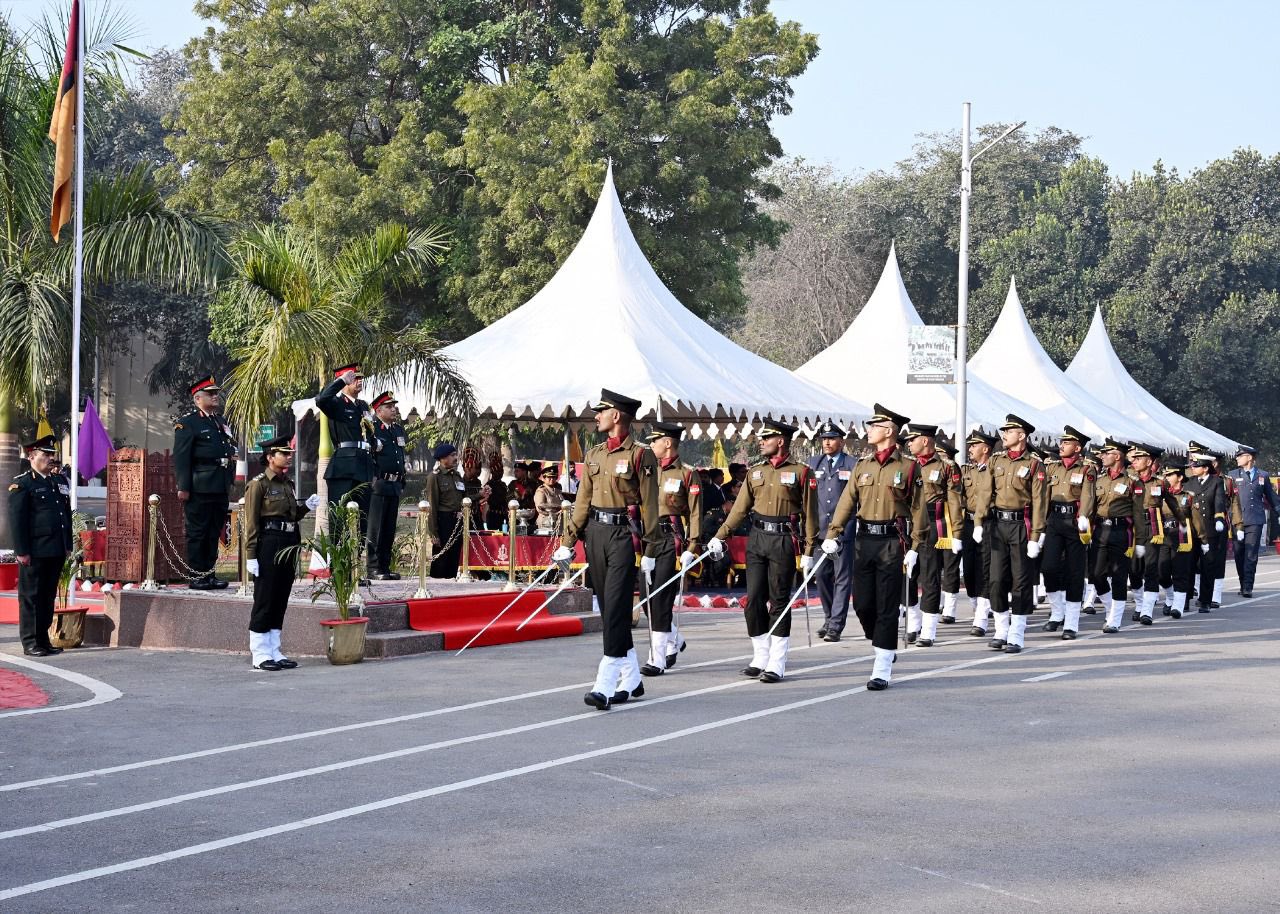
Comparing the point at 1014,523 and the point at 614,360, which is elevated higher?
the point at 614,360

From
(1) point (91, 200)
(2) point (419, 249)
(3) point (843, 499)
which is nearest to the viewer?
(3) point (843, 499)

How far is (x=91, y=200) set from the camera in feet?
65.3

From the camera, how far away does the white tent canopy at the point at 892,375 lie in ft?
98.9

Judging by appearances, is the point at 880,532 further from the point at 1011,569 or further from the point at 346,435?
the point at 346,435

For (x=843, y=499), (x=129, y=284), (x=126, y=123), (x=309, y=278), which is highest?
(x=126, y=123)

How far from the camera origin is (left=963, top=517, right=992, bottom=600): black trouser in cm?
1609

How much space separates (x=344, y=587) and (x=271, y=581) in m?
0.71

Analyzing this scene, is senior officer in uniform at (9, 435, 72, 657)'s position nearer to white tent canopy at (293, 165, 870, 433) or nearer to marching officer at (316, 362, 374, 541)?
marching officer at (316, 362, 374, 541)

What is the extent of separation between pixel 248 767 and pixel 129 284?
137ft

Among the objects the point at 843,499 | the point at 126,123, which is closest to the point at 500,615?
the point at 843,499

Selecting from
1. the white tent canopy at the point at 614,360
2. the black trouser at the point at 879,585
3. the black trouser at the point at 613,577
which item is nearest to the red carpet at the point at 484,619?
the black trouser at the point at 613,577

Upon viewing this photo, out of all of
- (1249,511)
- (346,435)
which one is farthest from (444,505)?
(1249,511)

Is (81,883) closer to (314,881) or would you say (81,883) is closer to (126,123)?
(314,881)

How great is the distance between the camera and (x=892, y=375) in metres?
31.7
